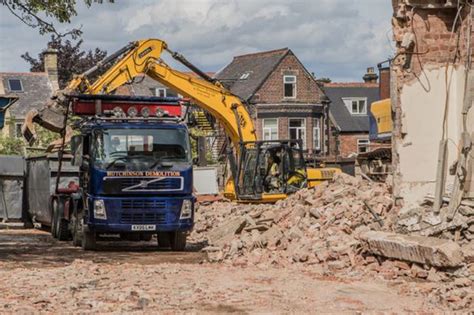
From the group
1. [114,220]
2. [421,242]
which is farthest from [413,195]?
[114,220]

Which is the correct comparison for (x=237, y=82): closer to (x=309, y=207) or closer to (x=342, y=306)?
(x=309, y=207)

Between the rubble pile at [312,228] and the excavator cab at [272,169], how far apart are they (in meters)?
3.90

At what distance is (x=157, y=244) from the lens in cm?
1998

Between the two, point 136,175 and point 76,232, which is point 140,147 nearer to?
point 136,175

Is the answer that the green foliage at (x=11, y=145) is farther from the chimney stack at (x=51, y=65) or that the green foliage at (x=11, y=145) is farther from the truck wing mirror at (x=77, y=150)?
the truck wing mirror at (x=77, y=150)

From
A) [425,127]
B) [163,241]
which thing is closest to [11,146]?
[163,241]

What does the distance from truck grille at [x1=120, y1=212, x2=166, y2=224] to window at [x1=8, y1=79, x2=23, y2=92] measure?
134 ft

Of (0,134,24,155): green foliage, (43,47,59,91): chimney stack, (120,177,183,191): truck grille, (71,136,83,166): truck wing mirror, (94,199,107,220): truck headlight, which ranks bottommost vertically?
(94,199,107,220): truck headlight

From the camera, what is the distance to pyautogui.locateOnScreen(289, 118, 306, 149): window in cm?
5441

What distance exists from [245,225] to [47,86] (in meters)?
41.0

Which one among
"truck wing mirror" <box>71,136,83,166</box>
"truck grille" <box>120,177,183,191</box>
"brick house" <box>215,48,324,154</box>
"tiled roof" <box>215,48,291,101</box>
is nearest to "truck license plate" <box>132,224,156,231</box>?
"truck grille" <box>120,177,183,191</box>

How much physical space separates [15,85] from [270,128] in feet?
53.8

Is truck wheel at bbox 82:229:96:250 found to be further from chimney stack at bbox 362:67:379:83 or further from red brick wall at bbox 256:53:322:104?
chimney stack at bbox 362:67:379:83

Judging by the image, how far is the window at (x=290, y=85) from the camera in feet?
181
